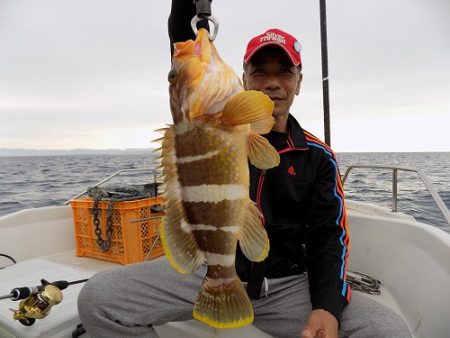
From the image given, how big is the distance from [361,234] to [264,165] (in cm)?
243

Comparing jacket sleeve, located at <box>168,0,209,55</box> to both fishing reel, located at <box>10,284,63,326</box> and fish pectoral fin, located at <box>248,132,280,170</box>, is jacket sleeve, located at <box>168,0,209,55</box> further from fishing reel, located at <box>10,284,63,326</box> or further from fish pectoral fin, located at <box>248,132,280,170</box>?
fishing reel, located at <box>10,284,63,326</box>

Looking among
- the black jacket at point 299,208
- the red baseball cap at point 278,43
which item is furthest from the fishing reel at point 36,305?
the red baseball cap at point 278,43

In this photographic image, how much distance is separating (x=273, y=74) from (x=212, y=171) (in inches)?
42.3

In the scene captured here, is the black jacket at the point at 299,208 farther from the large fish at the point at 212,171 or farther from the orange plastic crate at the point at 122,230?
the orange plastic crate at the point at 122,230

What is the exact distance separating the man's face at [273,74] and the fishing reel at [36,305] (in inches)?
73.7

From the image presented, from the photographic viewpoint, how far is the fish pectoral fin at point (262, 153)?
4.65 ft

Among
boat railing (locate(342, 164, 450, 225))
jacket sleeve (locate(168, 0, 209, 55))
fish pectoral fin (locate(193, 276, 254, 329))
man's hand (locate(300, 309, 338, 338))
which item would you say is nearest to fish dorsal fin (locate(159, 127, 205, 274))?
fish pectoral fin (locate(193, 276, 254, 329))

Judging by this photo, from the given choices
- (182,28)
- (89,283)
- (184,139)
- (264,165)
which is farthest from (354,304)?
(182,28)

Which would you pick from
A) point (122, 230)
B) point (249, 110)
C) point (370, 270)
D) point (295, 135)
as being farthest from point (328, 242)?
point (122, 230)

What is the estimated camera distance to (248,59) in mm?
2215

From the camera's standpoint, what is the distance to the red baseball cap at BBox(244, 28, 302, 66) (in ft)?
6.95

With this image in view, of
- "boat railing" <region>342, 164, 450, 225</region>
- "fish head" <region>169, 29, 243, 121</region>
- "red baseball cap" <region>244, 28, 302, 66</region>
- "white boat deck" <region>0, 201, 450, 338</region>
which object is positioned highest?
"red baseball cap" <region>244, 28, 302, 66</region>

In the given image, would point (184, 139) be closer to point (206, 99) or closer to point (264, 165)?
point (206, 99)

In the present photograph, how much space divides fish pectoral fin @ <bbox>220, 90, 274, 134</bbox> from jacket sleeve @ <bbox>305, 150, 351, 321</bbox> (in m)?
1.04
